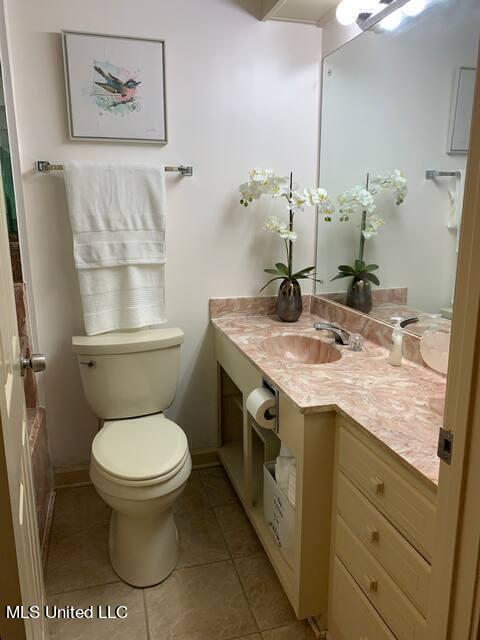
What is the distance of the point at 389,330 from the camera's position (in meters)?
1.86

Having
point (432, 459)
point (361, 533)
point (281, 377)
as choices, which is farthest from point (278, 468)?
point (432, 459)

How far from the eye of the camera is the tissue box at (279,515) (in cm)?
154

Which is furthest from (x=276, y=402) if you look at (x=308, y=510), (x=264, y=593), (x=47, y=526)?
(x=47, y=526)

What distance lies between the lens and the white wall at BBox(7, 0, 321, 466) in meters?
1.93

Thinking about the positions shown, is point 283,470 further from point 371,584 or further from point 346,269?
point 346,269

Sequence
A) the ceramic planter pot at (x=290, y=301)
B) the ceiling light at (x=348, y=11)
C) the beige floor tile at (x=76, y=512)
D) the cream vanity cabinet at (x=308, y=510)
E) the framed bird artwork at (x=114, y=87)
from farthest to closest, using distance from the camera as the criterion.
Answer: the ceramic planter pot at (x=290, y=301)
the beige floor tile at (x=76, y=512)
the framed bird artwork at (x=114, y=87)
the ceiling light at (x=348, y=11)
the cream vanity cabinet at (x=308, y=510)

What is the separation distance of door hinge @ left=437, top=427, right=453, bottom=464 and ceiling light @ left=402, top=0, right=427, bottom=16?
152 cm

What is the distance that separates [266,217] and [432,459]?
1.51 m

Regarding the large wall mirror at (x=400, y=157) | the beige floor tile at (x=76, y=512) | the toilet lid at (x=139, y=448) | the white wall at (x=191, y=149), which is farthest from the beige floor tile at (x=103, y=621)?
the large wall mirror at (x=400, y=157)

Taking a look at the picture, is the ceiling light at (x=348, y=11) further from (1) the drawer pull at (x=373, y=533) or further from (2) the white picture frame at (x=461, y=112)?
(1) the drawer pull at (x=373, y=533)

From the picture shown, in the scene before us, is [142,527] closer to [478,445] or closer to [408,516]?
[408,516]

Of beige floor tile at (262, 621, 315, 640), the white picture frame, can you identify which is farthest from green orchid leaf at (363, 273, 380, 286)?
beige floor tile at (262, 621, 315, 640)

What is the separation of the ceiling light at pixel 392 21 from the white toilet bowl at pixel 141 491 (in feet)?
5.71

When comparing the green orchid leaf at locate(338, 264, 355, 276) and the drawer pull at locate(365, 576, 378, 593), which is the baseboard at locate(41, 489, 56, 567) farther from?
the green orchid leaf at locate(338, 264, 355, 276)
